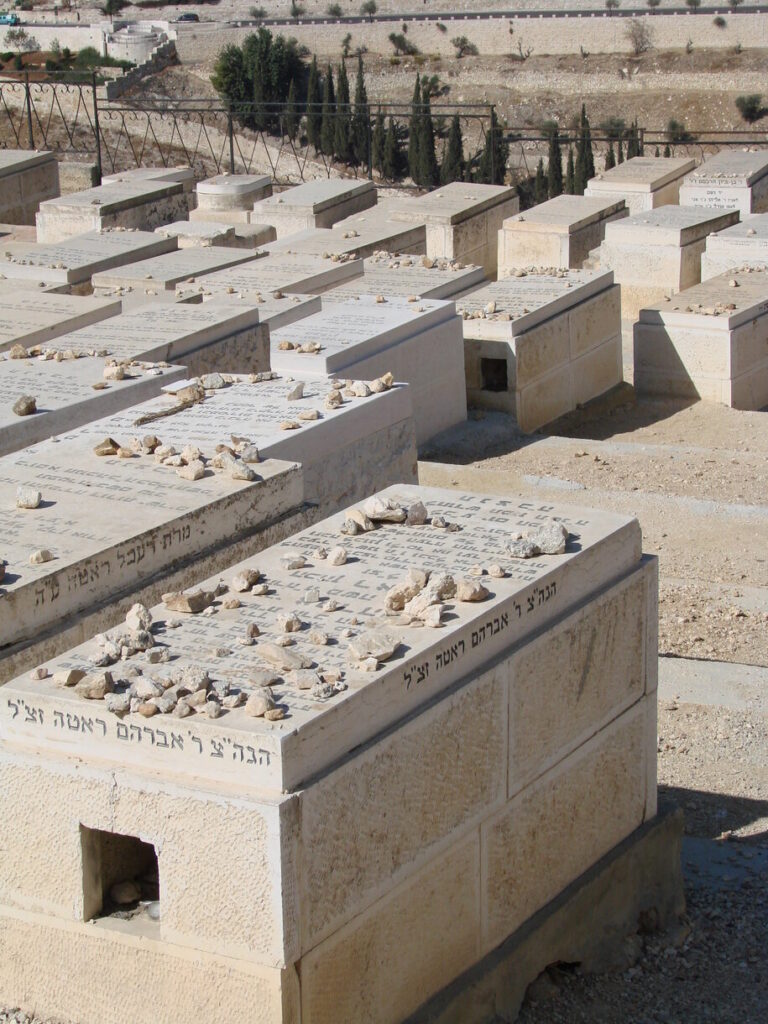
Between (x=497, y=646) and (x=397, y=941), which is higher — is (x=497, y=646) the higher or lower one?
the higher one

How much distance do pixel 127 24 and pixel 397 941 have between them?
54.9 metres

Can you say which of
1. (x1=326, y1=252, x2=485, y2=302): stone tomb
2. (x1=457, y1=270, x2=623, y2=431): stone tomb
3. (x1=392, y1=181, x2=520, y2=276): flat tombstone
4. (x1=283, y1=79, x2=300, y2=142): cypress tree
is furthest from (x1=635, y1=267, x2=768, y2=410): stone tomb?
(x1=283, y1=79, x2=300, y2=142): cypress tree

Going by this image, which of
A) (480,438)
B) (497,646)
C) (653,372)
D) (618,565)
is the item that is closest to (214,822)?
(497,646)

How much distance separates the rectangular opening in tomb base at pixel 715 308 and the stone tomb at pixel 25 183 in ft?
27.1

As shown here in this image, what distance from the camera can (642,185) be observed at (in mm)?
19688

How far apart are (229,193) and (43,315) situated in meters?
8.50

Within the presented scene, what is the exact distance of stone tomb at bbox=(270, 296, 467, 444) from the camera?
1065 cm

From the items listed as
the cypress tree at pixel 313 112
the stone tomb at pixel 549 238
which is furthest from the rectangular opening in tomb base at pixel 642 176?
the cypress tree at pixel 313 112

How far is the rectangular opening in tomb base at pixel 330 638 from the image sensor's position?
14.7 ft

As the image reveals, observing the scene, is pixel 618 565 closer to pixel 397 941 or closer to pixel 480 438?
pixel 397 941

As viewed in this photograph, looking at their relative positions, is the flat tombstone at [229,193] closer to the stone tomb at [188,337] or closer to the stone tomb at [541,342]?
the stone tomb at [541,342]

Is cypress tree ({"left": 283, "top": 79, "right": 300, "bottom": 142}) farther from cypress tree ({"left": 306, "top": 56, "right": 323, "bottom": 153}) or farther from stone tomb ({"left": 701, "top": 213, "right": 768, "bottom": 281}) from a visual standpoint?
stone tomb ({"left": 701, "top": 213, "right": 768, "bottom": 281})

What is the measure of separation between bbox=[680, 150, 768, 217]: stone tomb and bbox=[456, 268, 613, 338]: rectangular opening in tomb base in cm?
525

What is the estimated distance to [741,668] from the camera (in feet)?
27.0
